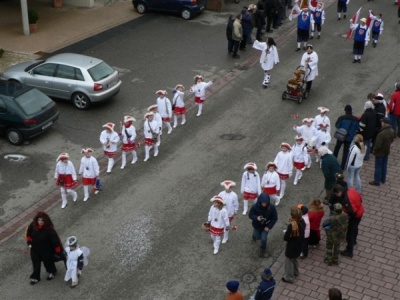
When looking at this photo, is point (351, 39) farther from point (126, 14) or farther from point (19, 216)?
point (19, 216)

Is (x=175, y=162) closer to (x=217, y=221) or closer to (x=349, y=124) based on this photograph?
(x=217, y=221)

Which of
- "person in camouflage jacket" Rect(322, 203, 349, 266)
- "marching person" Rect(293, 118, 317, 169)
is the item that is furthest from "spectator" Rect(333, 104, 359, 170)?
"person in camouflage jacket" Rect(322, 203, 349, 266)

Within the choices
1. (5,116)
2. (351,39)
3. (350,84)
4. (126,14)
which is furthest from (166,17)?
(5,116)

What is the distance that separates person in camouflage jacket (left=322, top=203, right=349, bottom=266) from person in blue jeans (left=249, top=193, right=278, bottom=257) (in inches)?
42.2

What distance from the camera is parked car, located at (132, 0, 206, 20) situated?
2953cm

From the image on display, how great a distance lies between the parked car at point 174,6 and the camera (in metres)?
29.5

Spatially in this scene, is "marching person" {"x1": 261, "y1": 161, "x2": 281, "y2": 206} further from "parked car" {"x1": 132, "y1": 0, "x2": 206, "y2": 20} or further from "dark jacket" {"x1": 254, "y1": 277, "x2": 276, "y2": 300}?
"parked car" {"x1": 132, "y1": 0, "x2": 206, "y2": 20}

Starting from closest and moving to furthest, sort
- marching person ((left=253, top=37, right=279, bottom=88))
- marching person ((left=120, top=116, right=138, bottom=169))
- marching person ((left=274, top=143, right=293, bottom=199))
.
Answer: marching person ((left=274, top=143, right=293, bottom=199)), marching person ((left=120, top=116, right=138, bottom=169)), marching person ((left=253, top=37, right=279, bottom=88))

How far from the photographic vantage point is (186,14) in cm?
2977

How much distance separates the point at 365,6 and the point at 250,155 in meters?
17.1

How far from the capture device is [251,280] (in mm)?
13133

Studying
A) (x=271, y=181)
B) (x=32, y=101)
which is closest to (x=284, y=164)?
(x=271, y=181)

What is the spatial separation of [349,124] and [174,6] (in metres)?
15.1

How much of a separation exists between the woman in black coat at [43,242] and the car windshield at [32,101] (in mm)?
6698
